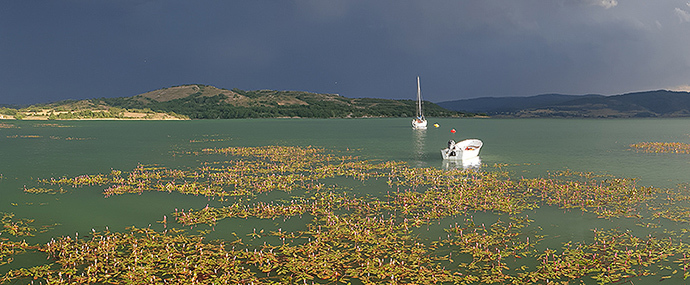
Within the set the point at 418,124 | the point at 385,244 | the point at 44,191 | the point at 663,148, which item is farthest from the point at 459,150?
the point at 418,124

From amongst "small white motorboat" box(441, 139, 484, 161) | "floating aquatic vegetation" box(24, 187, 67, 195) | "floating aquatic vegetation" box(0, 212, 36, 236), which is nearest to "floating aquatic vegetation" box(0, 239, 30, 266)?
"floating aquatic vegetation" box(0, 212, 36, 236)

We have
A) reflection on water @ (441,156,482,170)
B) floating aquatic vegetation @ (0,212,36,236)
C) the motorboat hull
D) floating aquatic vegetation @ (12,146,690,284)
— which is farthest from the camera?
the motorboat hull

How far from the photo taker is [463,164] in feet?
149

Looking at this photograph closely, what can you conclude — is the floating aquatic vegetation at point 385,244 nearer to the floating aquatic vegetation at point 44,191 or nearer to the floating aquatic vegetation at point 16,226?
the floating aquatic vegetation at point 44,191

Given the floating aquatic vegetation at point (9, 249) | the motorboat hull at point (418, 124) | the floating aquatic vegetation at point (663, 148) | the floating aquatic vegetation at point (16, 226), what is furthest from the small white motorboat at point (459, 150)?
the motorboat hull at point (418, 124)

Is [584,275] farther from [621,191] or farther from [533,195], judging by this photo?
[621,191]

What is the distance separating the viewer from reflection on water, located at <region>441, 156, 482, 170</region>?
1693 inches

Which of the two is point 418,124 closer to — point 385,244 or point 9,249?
point 385,244

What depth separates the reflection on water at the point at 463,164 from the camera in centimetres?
4300

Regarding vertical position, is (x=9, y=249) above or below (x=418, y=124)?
below

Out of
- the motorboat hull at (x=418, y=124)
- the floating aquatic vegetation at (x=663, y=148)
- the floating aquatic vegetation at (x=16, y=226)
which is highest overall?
the motorboat hull at (x=418, y=124)

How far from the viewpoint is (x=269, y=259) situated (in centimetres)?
1634

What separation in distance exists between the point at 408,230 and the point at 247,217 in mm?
8571

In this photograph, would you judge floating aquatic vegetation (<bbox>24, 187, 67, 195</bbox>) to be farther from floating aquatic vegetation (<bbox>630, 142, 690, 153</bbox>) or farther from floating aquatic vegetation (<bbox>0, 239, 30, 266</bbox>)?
floating aquatic vegetation (<bbox>630, 142, 690, 153</bbox>)
